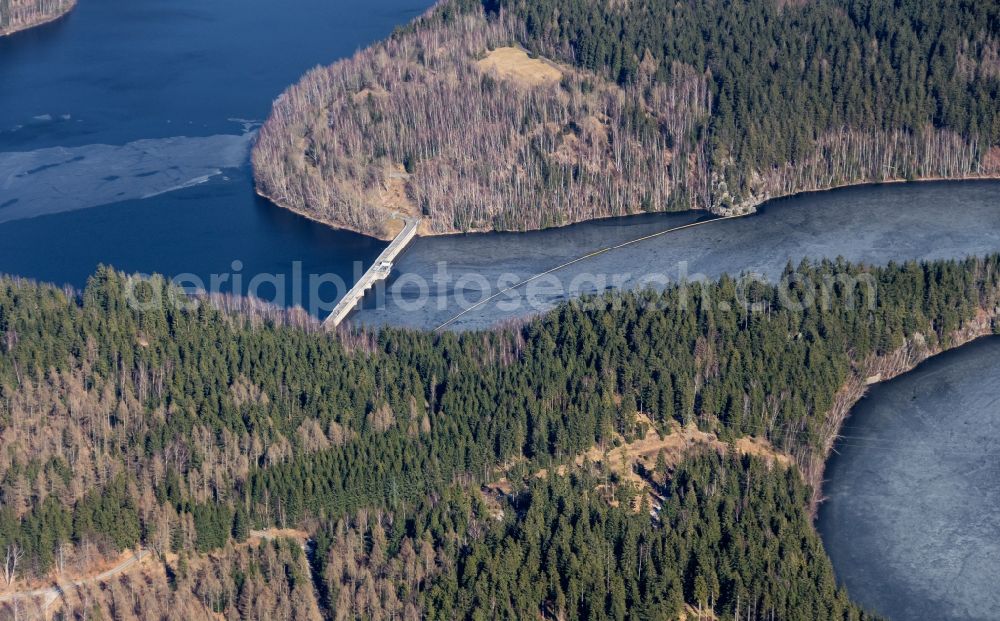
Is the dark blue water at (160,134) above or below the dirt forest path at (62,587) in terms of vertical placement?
above

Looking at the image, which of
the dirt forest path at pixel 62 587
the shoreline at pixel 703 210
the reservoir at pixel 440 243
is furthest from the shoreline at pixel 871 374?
the dirt forest path at pixel 62 587

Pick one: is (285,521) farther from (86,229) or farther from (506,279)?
(86,229)

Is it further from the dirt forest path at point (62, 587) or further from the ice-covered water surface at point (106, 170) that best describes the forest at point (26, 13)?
the dirt forest path at point (62, 587)

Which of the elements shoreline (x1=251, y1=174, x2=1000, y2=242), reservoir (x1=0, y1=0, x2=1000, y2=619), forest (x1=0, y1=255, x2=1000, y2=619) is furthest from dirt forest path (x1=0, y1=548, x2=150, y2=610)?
shoreline (x1=251, y1=174, x2=1000, y2=242)

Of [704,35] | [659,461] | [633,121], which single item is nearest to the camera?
[659,461]

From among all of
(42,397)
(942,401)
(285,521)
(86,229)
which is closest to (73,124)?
(86,229)

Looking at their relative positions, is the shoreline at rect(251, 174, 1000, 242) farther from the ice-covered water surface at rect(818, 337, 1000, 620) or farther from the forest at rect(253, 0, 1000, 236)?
the ice-covered water surface at rect(818, 337, 1000, 620)
